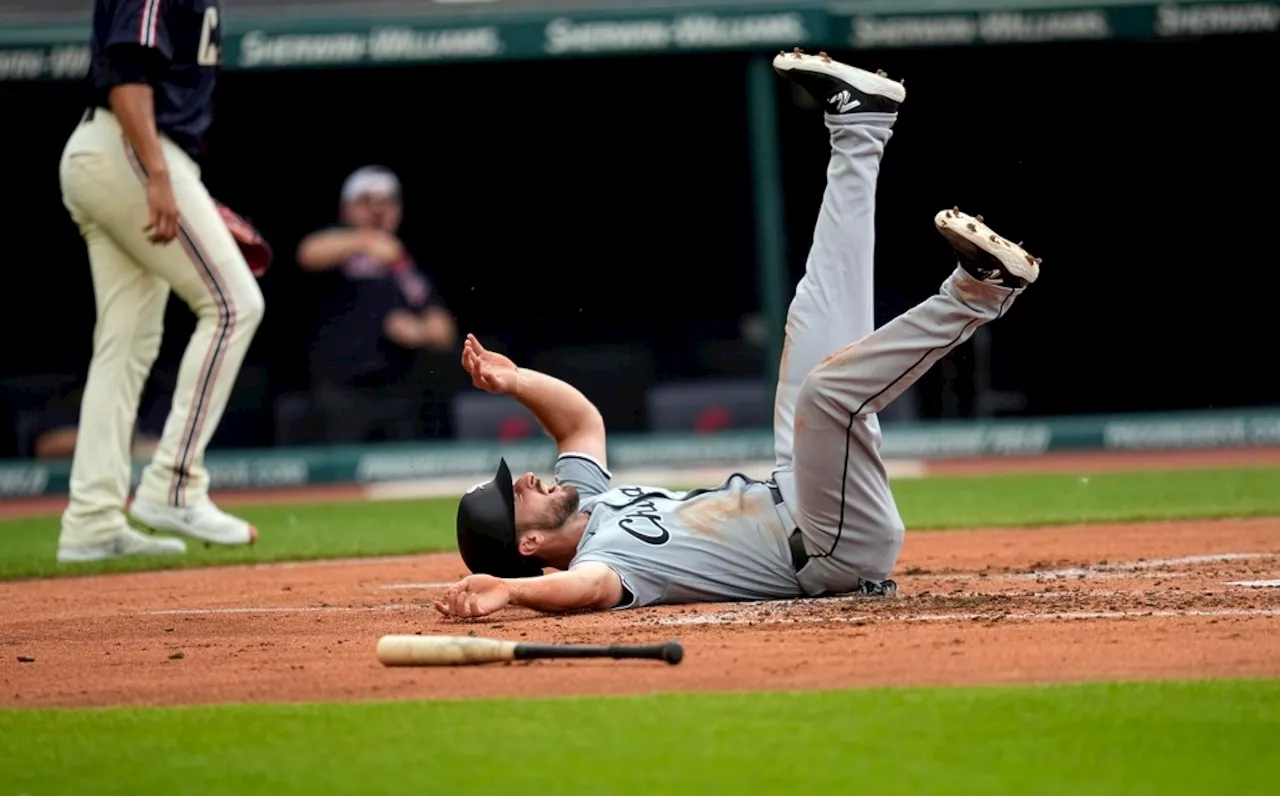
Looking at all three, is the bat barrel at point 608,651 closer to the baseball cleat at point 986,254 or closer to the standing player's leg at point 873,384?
the standing player's leg at point 873,384

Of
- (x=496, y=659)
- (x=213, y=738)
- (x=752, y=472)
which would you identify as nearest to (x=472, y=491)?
(x=496, y=659)

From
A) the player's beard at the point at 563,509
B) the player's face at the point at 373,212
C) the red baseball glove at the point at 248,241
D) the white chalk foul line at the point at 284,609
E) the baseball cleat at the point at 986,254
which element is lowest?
the white chalk foul line at the point at 284,609

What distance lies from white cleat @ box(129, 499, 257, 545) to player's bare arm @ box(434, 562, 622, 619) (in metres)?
2.97

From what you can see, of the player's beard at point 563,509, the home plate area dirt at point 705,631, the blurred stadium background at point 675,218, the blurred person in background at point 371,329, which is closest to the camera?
the home plate area dirt at point 705,631

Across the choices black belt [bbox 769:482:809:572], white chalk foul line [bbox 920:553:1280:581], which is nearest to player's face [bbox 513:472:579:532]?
black belt [bbox 769:482:809:572]

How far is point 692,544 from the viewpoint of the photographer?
17.9 feet

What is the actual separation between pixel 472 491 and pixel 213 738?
6.00 ft

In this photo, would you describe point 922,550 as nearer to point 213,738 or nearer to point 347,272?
point 213,738

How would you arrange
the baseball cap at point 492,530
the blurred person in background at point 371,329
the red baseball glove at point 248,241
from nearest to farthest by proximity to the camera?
1. the baseball cap at point 492,530
2. the red baseball glove at point 248,241
3. the blurred person in background at point 371,329

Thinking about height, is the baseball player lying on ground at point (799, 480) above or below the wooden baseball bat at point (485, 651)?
above

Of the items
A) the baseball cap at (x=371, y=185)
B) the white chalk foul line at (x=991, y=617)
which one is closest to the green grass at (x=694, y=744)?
the white chalk foul line at (x=991, y=617)

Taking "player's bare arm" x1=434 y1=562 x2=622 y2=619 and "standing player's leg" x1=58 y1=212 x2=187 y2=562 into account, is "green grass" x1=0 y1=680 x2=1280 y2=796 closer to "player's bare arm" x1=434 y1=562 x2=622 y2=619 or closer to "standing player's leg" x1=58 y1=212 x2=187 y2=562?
"player's bare arm" x1=434 y1=562 x2=622 y2=619

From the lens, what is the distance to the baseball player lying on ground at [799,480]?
5.11 metres

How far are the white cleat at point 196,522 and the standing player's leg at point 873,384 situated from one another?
3393mm
